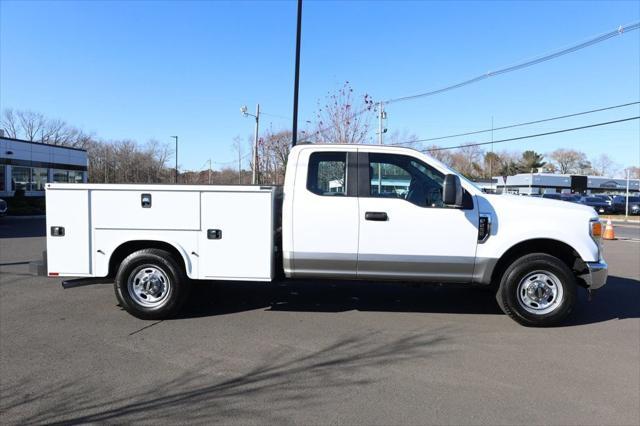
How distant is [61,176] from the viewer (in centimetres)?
4144

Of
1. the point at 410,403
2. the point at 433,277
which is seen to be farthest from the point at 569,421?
the point at 433,277

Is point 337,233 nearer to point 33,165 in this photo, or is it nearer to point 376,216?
point 376,216

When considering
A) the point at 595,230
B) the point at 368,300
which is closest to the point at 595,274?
the point at 595,230

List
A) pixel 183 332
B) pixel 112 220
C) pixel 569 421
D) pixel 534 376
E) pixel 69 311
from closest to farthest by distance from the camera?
pixel 569 421 < pixel 534 376 < pixel 183 332 < pixel 112 220 < pixel 69 311

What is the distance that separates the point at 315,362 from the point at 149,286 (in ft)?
8.35

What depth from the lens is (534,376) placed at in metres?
4.32

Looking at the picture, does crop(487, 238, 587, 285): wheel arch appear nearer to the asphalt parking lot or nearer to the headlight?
the headlight

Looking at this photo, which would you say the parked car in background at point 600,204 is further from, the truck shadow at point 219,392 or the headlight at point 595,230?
the truck shadow at point 219,392

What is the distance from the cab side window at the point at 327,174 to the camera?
5.85 meters

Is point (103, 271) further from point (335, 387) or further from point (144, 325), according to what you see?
point (335, 387)

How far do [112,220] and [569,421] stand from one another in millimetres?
5150

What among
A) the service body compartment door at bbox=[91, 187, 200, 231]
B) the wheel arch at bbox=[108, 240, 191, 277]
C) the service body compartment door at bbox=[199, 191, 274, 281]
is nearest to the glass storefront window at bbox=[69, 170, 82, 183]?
the wheel arch at bbox=[108, 240, 191, 277]

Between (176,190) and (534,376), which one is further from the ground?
(176,190)

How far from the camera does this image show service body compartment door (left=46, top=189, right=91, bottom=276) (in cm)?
584
